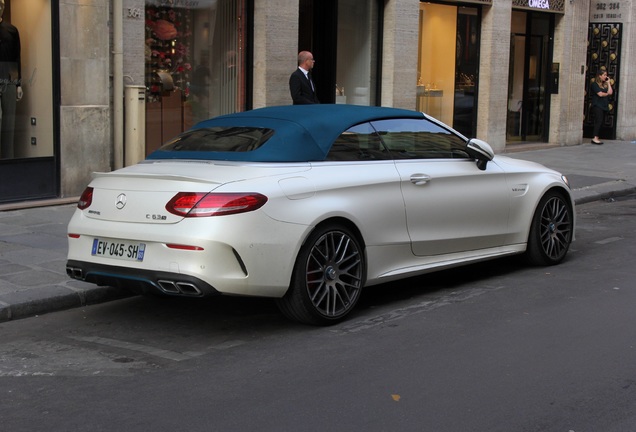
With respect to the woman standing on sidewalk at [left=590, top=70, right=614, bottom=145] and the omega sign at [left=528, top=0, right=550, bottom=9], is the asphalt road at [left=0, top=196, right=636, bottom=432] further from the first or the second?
the woman standing on sidewalk at [left=590, top=70, right=614, bottom=145]

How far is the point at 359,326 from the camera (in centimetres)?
667

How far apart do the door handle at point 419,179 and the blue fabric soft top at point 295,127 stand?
22.4 inches

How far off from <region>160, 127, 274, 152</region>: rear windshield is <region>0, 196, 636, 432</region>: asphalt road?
126 cm

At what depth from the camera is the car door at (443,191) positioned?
7.34 meters

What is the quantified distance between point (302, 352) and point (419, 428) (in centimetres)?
151

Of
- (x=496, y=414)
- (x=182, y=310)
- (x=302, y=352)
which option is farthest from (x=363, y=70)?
(x=496, y=414)

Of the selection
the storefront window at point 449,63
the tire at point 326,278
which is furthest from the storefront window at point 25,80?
the storefront window at point 449,63

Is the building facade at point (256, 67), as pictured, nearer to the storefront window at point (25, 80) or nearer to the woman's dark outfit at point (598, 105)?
the storefront window at point (25, 80)

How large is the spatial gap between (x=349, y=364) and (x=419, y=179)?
6.96 ft

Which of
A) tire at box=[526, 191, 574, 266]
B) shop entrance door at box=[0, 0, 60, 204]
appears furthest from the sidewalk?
tire at box=[526, 191, 574, 266]

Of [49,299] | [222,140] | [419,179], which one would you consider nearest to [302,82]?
[419,179]

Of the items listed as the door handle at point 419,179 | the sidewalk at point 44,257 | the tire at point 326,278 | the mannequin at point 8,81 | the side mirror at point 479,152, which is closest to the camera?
the tire at point 326,278

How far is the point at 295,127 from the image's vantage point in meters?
6.92

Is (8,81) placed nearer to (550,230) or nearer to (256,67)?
(256,67)
